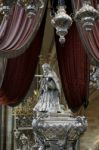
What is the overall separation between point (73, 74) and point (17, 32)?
149 centimetres

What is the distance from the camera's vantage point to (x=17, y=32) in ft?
19.2

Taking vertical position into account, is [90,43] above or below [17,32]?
below

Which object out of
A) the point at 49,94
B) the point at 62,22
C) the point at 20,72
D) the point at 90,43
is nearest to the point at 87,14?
the point at 62,22

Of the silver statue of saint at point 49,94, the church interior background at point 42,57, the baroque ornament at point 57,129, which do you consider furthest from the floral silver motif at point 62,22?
the silver statue of saint at point 49,94

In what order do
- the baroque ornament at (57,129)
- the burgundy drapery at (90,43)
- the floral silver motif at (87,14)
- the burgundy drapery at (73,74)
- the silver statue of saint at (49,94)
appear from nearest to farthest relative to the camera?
the floral silver motif at (87,14), the burgundy drapery at (90,43), the baroque ornament at (57,129), the silver statue of saint at (49,94), the burgundy drapery at (73,74)

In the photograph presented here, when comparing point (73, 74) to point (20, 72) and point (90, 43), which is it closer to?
point (20, 72)

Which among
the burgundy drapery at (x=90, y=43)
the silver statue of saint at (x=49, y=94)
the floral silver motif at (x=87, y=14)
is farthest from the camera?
the silver statue of saint at (x=49, y=94)

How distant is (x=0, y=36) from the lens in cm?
570

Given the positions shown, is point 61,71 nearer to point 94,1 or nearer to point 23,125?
point 94,1

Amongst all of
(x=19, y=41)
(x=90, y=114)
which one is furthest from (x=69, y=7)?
(x=90, y=114)

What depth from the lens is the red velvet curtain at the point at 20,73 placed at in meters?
6.98

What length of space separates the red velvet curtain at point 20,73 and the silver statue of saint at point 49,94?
313mm

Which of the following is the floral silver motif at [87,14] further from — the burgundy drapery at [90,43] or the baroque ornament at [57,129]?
the baroque ornament at [57,129]

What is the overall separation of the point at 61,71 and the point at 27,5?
8.88 feet
